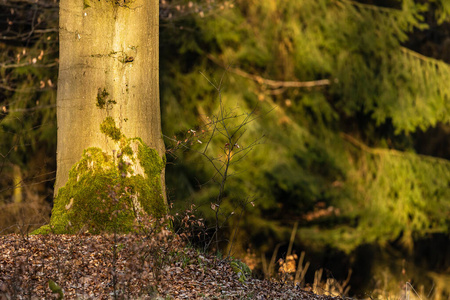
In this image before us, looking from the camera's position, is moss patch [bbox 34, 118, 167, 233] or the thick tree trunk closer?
moss patch [bbox 34, 118, 167, 233]

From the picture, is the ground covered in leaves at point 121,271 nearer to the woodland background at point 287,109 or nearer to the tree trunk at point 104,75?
the tree trunk at point 104,75

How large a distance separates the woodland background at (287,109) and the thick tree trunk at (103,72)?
3.74 metres

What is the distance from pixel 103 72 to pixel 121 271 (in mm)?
2086

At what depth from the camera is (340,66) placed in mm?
10758

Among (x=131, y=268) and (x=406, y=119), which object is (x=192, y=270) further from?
(x=406, y=119)

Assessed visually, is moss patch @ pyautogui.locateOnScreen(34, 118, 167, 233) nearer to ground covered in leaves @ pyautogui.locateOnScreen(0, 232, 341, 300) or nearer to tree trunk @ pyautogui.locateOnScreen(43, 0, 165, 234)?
tree trunk @ pyautogui.locateOnScreen(43, 0, 165, 234)

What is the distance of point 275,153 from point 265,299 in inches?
208

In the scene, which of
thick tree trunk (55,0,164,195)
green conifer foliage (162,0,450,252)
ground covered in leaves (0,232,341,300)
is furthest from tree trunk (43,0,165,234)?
green conifer foliage (162,0,450,252)

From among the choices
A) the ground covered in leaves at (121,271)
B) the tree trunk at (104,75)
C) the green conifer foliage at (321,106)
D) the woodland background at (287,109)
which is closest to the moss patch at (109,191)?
the tree trunk at (104,75)

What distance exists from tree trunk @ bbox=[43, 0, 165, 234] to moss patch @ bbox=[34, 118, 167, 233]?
59 mm

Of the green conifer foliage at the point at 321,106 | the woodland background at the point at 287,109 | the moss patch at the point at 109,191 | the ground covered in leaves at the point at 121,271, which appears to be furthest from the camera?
the green conifer foliage at the point at 321,106

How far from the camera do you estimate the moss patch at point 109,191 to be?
555 centimetres

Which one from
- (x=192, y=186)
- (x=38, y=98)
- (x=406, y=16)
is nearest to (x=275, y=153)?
(x=192, y=186)

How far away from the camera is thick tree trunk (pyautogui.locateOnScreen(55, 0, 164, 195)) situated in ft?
18.7
